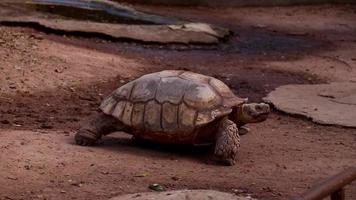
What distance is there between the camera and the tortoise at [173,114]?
5.37 meters

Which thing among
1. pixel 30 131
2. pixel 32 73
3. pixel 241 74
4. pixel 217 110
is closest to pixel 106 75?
pixel 32 73

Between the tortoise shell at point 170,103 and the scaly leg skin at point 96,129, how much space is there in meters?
0.09

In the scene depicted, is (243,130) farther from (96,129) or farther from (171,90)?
(96,129)

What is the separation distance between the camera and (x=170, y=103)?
5.38 metres

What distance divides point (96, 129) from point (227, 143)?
0.96 meters

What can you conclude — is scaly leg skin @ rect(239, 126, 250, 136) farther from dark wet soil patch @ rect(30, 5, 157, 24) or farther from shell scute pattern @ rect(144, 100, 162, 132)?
dark wet soil patch @ rect(30, 5, 157, 24)

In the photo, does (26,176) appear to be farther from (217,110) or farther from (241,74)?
(241,74)

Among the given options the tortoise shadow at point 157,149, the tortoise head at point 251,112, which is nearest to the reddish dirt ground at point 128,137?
the tortoise shadow at point 157,149

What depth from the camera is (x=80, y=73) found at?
799cm

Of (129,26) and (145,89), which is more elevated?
(145,89)

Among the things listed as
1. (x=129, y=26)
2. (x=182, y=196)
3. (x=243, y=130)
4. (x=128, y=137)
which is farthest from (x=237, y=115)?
(x=129, y=26)

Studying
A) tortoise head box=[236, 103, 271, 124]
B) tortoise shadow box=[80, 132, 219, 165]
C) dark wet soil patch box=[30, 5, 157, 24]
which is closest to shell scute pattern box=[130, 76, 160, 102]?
tortoise shadow box=[80, 132, 219, 165]

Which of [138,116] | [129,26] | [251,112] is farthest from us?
[129,26]

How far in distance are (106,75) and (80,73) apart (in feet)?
0.99
